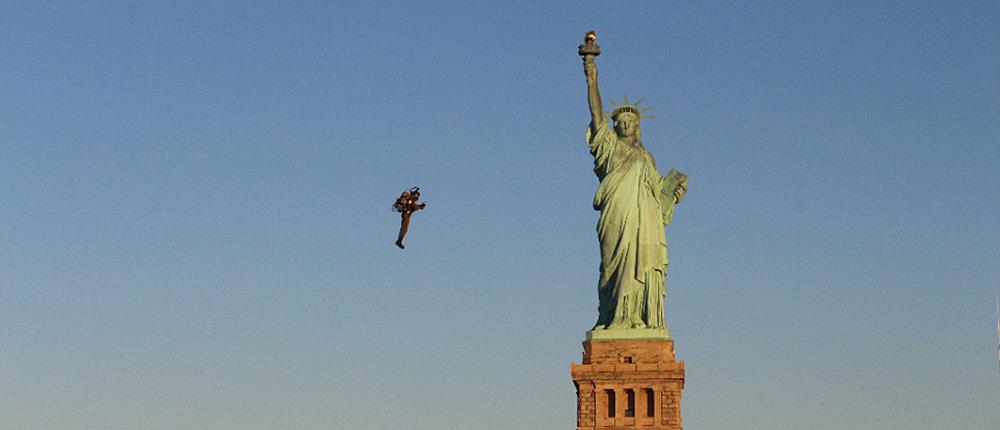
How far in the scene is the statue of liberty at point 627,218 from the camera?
8412cm

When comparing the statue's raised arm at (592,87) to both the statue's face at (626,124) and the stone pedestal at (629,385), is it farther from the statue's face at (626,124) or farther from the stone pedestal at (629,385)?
the stone pedestal at (629,385)

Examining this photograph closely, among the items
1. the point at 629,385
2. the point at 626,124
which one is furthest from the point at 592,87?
the point at 629,385

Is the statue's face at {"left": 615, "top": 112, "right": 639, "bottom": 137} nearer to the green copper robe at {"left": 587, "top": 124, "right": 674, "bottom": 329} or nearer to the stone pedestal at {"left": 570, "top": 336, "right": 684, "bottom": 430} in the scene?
the green copper robe at {"left": 587, "top": 124, "right": 674, "bottom": 329}

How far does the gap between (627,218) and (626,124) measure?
3.47m

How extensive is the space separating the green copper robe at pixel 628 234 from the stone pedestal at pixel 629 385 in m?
0.97

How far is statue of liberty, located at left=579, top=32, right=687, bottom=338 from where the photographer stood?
84125 mm

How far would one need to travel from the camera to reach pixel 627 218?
84688 mm

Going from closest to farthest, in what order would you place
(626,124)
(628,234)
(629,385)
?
(629,385) → (628,234) → (626,124)

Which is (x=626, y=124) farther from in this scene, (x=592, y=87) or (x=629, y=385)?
(x=629, y=385)

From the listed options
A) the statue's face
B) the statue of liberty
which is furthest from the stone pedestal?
the statue's face

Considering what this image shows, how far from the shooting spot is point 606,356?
274ft

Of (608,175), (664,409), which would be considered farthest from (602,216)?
(664,409)

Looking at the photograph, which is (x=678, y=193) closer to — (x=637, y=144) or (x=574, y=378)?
(x=637, y=144)

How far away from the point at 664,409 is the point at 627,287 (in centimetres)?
450
